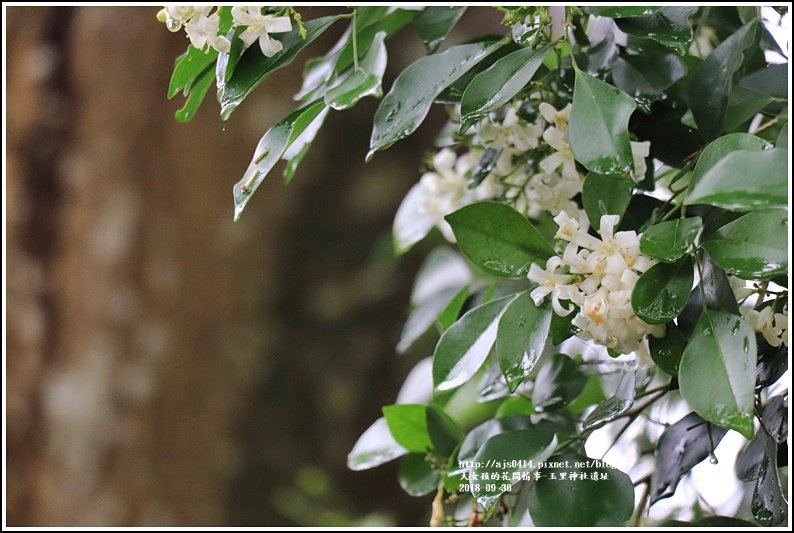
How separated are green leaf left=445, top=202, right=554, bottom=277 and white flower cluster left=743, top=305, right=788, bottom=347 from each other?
10 cm

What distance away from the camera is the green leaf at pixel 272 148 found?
0.36 metres

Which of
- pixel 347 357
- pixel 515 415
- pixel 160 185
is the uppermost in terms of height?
pixel 515 415

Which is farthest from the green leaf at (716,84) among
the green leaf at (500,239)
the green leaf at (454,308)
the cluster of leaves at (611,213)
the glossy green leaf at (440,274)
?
the glossy green leaf at (440,274)

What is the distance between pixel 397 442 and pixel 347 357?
86cm

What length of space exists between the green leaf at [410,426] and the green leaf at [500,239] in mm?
165

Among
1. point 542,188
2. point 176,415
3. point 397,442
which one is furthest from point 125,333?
point 542,188

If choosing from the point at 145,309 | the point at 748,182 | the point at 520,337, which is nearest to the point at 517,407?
the point at 520,337

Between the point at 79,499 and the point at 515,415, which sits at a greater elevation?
the point at 515,415

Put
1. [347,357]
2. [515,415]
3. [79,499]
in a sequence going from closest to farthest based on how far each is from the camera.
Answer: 1. [515,415]
2. [79,499]
3. [347,357]

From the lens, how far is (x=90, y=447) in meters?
1.29

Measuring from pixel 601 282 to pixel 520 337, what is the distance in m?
0.05

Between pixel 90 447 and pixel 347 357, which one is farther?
pixel 347 357

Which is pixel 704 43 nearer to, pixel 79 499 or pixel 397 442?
pixel 397 442

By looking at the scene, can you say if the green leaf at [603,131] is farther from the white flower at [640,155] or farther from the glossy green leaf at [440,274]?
the glossy green leaf at [440,274]
